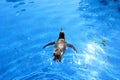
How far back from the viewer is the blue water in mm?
11094

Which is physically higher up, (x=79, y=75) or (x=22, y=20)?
(x=22, y=20)

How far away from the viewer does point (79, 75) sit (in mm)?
10781

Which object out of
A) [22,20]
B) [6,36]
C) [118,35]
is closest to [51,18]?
[22,20]

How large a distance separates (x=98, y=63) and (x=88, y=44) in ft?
5.14

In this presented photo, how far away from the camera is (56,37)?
44.4 ft

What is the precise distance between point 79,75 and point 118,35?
4143mm

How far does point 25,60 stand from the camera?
38.8 ft

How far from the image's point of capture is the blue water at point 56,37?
437 inches

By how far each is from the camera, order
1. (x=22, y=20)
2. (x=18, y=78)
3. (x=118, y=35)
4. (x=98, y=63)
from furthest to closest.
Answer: (x=22, y=20) → (x=118, y=35) → (x=98, y=63) → (x=18, y=78)

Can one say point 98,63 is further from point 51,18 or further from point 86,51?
point 51,18

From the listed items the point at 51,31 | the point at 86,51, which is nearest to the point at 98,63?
the point at 86,51

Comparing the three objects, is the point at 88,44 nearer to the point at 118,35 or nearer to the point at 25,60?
the point at 118,35

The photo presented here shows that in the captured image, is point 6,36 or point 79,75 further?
point 6,36

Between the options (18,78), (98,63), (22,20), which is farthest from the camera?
(22,20)
